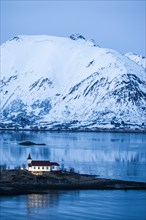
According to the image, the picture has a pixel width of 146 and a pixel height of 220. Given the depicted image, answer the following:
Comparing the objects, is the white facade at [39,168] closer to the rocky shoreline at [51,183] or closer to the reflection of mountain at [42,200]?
the rocky shoreline at [51,183]

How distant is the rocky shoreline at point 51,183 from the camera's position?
7775 cm

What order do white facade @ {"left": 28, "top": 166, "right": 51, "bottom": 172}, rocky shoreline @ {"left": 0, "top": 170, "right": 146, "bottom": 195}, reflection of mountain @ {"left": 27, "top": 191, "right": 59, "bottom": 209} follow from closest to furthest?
reflection of mountain @ {"left": 27, "top": 191, "right": 59, "bottom": 209} → rocky shoreline @ {"left": 0, "top": 170, "right": 146, "bottom": 195} → white facade @ {"left": 28, "top": 166, "right": 51, "bottom": 172}

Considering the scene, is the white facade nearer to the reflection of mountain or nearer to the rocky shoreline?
the rocky shoreline

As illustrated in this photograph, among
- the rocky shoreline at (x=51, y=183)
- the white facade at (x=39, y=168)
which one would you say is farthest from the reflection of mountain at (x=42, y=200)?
the white facade at (x=39, y=168)

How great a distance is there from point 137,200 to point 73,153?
64805 mm

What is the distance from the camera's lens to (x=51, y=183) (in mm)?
81375

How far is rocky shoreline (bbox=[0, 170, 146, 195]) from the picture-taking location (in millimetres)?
77750

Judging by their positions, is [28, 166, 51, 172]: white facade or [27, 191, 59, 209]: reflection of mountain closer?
[27, 191, 59, 209]: reflection of mountain

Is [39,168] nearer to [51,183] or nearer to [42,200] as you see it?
[51,183]

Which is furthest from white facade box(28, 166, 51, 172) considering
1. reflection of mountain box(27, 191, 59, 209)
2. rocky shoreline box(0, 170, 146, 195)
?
reflection of mountain box(27, 191, 59, 209)

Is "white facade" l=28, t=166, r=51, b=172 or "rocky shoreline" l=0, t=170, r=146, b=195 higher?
"white facade" l=28, t=166, r=51, b=172

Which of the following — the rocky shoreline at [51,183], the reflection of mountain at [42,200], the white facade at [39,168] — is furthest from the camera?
the white facade at [39,168]

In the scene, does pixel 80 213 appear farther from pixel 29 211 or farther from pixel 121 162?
pixel 121 162

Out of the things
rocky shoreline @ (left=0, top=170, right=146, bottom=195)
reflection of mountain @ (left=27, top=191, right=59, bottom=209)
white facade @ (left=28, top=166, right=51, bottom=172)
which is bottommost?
reflection of mountain @ (left=27, top=191, right=59, bottom=209)
